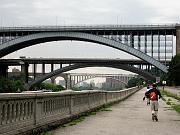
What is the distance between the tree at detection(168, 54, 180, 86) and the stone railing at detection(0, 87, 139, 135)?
7367 cm

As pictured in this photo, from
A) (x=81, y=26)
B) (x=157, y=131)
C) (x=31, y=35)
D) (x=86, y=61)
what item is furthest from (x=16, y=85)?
(x=157, y=131)

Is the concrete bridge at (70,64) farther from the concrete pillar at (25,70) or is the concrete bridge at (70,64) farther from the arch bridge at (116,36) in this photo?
the arch bridge at (116,36)

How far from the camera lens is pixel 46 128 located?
12.6 metres

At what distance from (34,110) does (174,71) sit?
83.4m

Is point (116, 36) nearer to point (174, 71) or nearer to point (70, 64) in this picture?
point (174, 71)

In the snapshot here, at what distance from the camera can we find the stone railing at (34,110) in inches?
380

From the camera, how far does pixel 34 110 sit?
11.7 metres

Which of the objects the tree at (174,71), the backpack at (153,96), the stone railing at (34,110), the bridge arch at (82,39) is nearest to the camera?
the stone railing at (34,110)

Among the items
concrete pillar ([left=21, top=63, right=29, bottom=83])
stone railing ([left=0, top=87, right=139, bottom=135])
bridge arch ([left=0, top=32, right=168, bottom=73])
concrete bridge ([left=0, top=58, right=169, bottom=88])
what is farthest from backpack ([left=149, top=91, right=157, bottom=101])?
concrete pillar ([left=21, top=63, right=29, bottom=83])

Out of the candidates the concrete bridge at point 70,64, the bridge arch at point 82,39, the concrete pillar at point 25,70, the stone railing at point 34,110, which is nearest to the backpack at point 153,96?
the stone railing at point 34,110

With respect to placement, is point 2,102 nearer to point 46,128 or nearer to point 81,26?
point 46,128

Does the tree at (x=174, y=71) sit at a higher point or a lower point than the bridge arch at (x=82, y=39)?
lower

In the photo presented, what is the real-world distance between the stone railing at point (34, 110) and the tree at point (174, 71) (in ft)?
242

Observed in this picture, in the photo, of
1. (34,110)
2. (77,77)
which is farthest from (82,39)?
(34,110)
